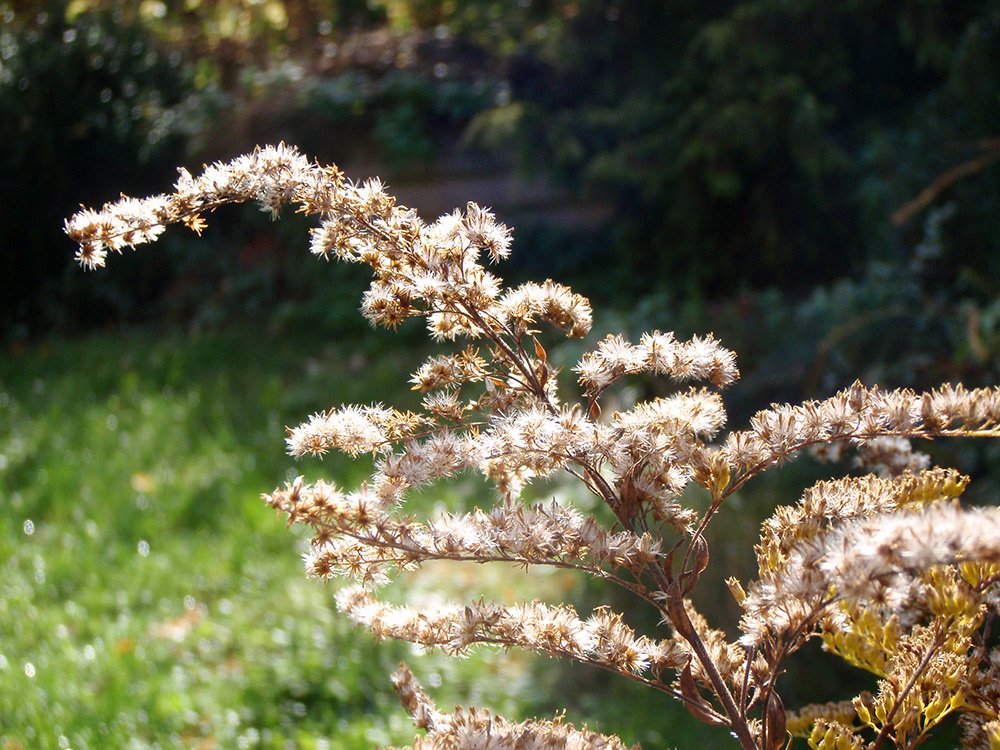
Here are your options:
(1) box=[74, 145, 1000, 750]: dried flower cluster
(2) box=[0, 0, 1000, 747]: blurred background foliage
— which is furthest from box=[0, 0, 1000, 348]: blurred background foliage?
(1) box=[74, 145, 1000, 750]: dried flower cluster

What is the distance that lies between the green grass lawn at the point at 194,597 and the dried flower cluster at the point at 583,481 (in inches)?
69.1

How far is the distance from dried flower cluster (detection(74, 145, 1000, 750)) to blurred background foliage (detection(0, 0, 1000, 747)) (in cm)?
180

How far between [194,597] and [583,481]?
278 centimetres

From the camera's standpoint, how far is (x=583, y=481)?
3.28 ft

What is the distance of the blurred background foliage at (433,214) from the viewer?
3.44 meters

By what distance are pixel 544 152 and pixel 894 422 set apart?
4.83 meters

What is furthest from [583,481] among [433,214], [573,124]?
[433,214]

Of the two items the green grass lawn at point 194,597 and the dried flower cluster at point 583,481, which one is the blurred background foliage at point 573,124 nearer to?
the green grass lawn at point 194,597

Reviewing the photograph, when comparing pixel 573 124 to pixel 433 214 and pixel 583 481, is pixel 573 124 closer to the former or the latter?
pixel 433 214

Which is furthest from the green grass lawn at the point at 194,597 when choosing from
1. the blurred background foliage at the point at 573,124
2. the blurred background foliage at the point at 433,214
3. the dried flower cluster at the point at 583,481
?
the dried flower cluster at the point at 583,481

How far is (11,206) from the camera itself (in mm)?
6883

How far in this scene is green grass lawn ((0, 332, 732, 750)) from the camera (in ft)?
9.13

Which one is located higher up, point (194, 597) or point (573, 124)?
point (573, 124)

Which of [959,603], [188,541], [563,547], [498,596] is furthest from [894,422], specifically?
[188,541]
